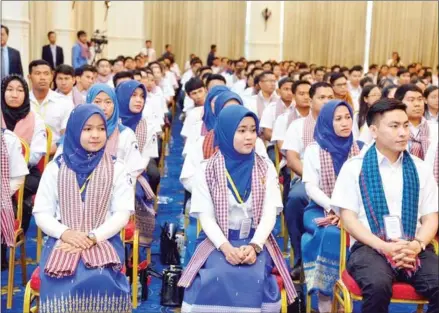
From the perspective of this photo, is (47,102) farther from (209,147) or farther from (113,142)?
(209,147)

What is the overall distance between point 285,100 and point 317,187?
2.61 m

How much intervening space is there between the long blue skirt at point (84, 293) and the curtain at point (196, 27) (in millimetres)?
16776

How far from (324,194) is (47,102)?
8.24 ft

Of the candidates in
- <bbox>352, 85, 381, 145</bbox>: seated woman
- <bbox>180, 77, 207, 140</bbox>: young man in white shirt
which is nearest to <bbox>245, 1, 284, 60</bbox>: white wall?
<bbox>180, 77, 207, 140</bbox>: young man in white shirt

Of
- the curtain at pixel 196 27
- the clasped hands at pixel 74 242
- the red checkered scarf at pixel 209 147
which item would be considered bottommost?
the clasped hands at pixel 74 242

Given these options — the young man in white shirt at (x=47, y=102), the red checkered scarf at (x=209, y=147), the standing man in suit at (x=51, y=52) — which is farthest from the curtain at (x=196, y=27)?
the red checkered scarf at (x=209, y=147)

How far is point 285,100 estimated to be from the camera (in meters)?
6.19

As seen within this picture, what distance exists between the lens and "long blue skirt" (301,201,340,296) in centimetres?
333

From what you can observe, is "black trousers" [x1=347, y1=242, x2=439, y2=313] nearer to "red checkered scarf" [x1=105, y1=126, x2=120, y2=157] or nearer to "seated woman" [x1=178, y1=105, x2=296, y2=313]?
"seated woman" [x1=178, y1=105, x2=296, y2=313]

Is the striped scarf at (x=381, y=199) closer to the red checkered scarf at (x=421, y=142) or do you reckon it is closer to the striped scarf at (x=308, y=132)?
the red checkered scarf at (x=421, y=142)

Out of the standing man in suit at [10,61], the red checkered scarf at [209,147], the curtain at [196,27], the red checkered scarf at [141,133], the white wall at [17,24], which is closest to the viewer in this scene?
the red checkered scarf at [209,147]

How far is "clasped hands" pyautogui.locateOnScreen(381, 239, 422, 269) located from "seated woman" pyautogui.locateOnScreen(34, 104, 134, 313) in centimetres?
110

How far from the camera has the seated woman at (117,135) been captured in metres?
3.97

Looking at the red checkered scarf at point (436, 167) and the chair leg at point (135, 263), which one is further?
the red checkered scarf at point (436, 167)
